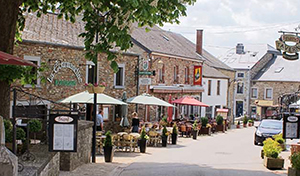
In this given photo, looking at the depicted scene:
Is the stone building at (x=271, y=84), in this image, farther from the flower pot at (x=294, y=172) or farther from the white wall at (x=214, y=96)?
the flower pot at (x=294, y=172)

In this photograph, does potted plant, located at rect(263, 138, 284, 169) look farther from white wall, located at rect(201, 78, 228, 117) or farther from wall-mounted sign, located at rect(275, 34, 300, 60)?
white wall, located at rect(201, 78, 228, 117)

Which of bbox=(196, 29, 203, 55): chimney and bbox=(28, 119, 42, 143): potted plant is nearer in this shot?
bbox=(28, 119, 42, 143): potted plant

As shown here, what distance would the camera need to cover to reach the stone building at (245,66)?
60875 mm

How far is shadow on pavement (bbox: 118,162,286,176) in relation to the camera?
14062mm

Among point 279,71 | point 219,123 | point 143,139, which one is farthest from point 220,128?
point 279,71

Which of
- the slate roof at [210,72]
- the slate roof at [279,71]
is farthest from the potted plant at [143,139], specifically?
the slate roof at [279,71]

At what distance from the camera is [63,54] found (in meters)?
22.5

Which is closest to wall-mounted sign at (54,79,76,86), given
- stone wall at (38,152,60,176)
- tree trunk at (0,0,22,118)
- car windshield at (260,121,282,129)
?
car windshield at (260,121,282,129)

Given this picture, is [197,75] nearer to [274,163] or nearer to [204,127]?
[204,127]

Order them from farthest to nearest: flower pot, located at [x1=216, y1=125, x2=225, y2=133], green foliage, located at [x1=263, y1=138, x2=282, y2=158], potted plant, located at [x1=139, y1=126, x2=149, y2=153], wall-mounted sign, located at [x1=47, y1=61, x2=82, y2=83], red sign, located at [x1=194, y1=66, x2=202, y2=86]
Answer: red sign, located at [x1=194, y1=66, x2=202, y2=86] < flower pot, located at [x1=216, y1=125, x2=225, y2=133] < wall-mounted sign, located at [x1=47, y1=61, x2=82, y2=83] < potted plant, located at [x1=139, y1=126, x2=149, y2=153] < green foliage, located at [x1=263, y1=138, x2=282, y2=158]

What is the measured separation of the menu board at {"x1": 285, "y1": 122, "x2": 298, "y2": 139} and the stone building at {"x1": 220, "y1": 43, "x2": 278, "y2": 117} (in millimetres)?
43736

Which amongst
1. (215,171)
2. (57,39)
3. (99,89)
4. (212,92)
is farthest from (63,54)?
(212,92)

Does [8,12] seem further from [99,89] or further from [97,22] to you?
[99,89]

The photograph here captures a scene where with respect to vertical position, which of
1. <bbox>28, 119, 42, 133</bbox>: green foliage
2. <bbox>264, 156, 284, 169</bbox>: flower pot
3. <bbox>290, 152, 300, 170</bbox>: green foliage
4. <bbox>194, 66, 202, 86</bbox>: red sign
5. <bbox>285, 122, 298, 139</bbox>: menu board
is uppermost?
<bbox>194, 66, 202, 86</bbox>: red sign
